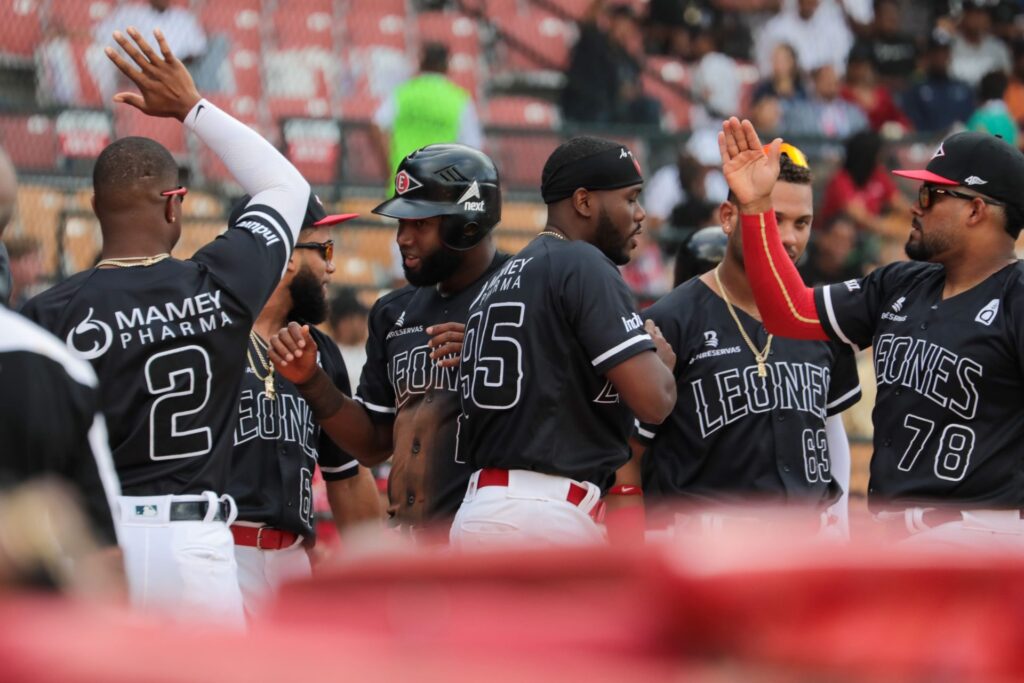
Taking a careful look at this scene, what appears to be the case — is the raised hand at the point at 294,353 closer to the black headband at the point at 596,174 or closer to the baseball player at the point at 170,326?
the baseball player at the point at 170,326

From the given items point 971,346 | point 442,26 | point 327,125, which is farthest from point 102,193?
point 442,26

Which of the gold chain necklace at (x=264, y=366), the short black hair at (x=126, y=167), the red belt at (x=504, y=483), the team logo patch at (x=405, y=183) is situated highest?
the short black hair at (x=126, y=167)

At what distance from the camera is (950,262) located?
498cm

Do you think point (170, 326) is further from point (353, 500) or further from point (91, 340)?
point (353, 500)

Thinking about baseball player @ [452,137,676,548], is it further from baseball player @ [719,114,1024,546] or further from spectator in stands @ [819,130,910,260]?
spectator in stands @ [819,130,910,260]

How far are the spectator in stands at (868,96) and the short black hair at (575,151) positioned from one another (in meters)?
9.00

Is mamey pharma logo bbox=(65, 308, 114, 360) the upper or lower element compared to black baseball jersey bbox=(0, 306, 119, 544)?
lower

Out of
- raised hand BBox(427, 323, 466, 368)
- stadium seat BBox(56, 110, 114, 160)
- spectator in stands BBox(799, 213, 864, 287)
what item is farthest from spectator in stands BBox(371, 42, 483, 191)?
raised hand BBox(427, 323, 466, 368)

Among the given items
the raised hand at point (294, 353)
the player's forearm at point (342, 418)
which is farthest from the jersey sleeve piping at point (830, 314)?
the raised hand at point (294, 353)

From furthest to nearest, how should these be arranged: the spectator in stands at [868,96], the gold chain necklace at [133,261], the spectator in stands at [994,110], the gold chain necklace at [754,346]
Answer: the spectator in stands at [868,96]
the spectator in stands at [994,110]
the gold chain necklace at [754,346]
the gold chain necklace at [133,261]

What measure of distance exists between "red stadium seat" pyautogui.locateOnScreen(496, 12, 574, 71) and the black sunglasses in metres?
8.55

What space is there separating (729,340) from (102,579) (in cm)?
356

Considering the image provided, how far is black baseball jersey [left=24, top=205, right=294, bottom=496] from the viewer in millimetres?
4152

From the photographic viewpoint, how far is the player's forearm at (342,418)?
17.5ft
